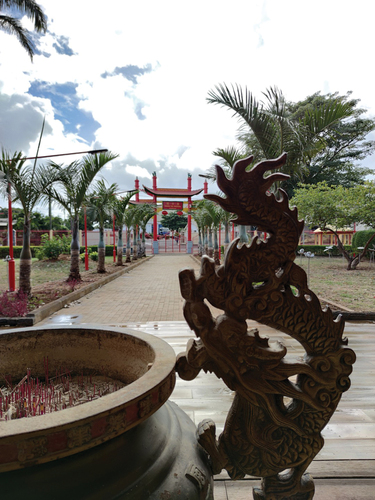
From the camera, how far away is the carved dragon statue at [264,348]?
120 cm

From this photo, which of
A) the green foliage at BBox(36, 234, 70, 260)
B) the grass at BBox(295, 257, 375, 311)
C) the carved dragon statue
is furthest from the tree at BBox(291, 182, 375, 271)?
the carved dragon statue

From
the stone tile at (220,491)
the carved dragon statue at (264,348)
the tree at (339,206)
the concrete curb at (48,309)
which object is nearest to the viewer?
the carved dragon statue at (264,348)

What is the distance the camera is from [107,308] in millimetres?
6668

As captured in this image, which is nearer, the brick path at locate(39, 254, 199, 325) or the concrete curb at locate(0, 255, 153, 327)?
the concrete curb at locate(0, 255, 153, 327)

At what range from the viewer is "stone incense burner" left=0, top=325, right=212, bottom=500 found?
2.66ft

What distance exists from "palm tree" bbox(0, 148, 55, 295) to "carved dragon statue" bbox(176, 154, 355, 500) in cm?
643

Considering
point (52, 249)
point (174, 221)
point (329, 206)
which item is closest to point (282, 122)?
point (329, 206)

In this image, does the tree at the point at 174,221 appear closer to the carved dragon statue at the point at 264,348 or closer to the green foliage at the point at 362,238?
the green foliage at the point at 362,238

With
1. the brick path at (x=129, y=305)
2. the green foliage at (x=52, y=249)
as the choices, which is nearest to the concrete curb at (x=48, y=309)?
the brick path at (x=129, y=305)

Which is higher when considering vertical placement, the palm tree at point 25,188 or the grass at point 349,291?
the palm tree at point 25,188

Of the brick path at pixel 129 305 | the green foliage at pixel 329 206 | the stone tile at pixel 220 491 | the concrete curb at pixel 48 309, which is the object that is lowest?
the brick path at pixel 129 305

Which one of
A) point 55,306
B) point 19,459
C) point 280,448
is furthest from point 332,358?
point 55,306

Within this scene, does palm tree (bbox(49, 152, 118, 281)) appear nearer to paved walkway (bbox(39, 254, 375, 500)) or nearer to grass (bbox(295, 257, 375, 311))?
paved walkway (bbox(39, 254, 375, 500))

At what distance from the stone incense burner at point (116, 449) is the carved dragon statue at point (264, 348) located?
130mm
